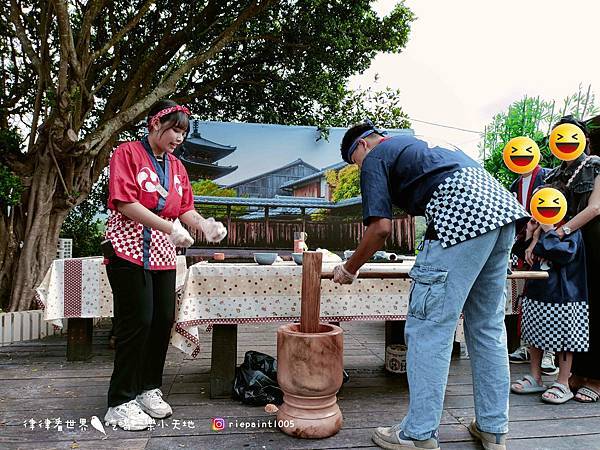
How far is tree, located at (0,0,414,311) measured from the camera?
4.42 meters

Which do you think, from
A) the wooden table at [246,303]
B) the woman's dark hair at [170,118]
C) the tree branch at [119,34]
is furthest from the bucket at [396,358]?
the tree branch at [119,34]

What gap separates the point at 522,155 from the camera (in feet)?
9.08

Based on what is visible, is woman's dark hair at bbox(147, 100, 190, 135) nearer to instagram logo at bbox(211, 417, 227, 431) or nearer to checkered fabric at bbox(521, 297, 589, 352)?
instagram logo at bbox(211, 417, 227, 431)

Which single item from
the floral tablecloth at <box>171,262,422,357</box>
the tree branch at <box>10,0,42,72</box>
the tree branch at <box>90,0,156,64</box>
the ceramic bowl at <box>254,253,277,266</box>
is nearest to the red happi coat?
the floral tablecloth at <box>171,262,422,357</box>

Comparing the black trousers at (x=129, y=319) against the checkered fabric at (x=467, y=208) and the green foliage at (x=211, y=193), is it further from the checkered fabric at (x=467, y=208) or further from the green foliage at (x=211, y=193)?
the green foliage at (x=211, y=193)

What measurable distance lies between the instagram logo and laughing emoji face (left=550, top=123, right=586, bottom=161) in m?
2.20

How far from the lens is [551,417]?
7.22ft

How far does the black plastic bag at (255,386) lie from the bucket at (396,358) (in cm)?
82

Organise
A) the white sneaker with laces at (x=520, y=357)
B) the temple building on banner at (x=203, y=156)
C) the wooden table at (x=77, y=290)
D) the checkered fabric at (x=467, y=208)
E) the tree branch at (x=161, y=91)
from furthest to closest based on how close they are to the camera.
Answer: the temple building on banner at (x=203, y=156) → the tree branch at (x=161, y=91) → the white sneaker with laces at (x=520, y=357) → the wooden table at (x=77, y=290) → the checkered fabric at (x=467, y=208)

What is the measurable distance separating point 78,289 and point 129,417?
1406 mm

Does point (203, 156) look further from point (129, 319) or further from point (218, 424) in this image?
point (218, 424)

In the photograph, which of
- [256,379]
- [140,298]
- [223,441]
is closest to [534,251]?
[256,379]

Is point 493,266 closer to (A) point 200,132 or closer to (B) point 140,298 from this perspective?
(B) point 140,298

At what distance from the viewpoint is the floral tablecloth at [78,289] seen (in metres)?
3.09
